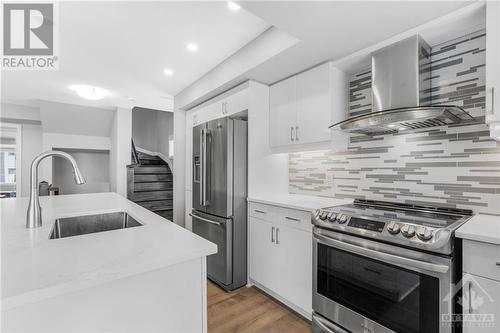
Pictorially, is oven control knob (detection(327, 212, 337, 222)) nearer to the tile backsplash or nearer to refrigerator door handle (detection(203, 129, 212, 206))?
the tile backsplash

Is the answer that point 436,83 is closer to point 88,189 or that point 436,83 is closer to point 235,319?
point 235,319

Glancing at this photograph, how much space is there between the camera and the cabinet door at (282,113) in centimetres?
251

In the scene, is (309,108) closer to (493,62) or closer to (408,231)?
(493,62)

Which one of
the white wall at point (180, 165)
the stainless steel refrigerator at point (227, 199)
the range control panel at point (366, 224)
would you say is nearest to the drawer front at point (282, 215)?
the stainless steel refrigerator at point (227, 199)

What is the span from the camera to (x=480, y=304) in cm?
115

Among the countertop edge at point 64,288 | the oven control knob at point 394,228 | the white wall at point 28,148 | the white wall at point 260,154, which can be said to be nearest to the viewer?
the countertop edge at point 64,288

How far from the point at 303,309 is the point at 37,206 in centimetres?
201

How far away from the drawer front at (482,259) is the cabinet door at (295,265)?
99 cm

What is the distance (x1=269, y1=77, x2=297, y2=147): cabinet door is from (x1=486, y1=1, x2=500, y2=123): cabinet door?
4.69 feet

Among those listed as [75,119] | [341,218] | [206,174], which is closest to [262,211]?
[206,174]

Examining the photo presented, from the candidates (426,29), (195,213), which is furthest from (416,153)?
(195,213)

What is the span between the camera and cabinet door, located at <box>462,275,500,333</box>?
112 centimetres

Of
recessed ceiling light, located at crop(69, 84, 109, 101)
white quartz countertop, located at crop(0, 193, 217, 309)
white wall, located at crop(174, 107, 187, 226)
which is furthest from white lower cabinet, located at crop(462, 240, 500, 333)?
recessed ceiling light, located at crop(69, 84, 109, 101)

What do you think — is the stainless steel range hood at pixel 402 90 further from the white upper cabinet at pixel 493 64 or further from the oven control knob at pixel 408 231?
the oven control knob at pixel 408 231
